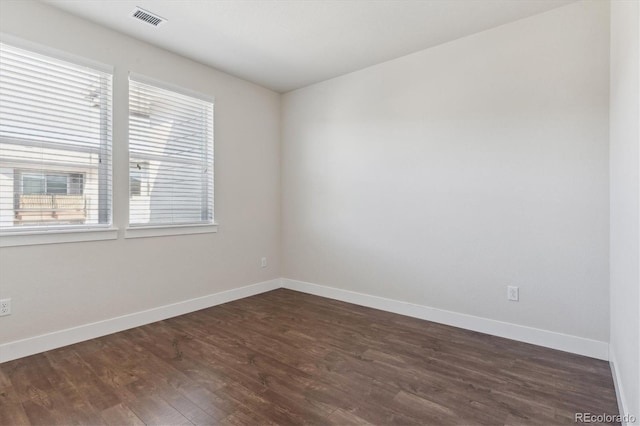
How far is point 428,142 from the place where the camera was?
3.08 m

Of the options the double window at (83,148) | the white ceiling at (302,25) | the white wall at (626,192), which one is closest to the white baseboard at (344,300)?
the white wall at (626,192)

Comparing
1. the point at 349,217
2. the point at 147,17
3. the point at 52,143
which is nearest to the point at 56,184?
the point at 52,143

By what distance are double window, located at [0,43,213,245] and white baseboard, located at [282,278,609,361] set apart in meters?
2.00

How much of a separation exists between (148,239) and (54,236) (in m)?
0.72

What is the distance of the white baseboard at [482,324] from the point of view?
2.33m

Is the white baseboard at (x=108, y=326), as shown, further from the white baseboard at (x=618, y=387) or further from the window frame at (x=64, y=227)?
the white baseboard at (x=618, y=387)

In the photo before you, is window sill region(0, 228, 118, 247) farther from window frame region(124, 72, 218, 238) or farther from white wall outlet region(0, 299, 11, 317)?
white wall outlet region(0, 299, 11, 317)

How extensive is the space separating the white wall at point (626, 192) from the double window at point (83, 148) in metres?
3.39

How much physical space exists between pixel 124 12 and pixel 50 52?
637 mm

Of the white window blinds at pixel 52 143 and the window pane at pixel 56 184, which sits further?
the window pane at pixel 56 184

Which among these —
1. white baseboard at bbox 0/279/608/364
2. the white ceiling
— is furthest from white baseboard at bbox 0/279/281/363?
the white ceiling

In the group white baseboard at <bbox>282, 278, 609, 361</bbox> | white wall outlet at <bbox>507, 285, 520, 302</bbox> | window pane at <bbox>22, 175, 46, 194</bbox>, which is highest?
window pane at <bbox>22, 175, 46, 194</bbox>

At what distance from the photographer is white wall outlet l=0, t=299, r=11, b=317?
2209 millimetres

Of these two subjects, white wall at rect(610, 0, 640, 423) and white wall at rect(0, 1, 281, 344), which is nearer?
white wall at rect(610, 0, 640, 423)
